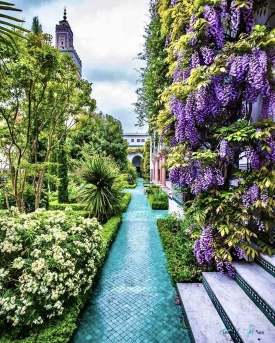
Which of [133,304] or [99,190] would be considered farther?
[99,190]

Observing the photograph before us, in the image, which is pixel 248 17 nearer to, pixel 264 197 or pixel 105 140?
pixel 264 197

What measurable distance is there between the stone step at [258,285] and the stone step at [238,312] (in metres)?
0.05

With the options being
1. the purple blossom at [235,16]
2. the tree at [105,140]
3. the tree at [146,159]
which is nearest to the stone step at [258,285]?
the purple blossom at [235,16]

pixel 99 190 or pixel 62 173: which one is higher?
pixel 62 173

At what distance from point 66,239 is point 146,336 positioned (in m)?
1.44

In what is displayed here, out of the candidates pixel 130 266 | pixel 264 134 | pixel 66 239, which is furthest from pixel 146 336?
pixel 264 134

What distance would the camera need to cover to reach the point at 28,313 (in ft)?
7.04

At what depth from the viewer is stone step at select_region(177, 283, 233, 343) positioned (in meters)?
1.94

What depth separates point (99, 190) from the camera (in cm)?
693

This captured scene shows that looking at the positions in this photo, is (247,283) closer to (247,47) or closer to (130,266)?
(130,266)

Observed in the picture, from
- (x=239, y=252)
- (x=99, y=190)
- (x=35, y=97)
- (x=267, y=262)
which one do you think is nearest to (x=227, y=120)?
(x=239, y=252)

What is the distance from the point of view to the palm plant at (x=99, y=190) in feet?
22.2

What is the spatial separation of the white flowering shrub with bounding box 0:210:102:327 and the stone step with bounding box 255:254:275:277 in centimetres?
224

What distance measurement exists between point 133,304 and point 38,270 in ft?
4.36
